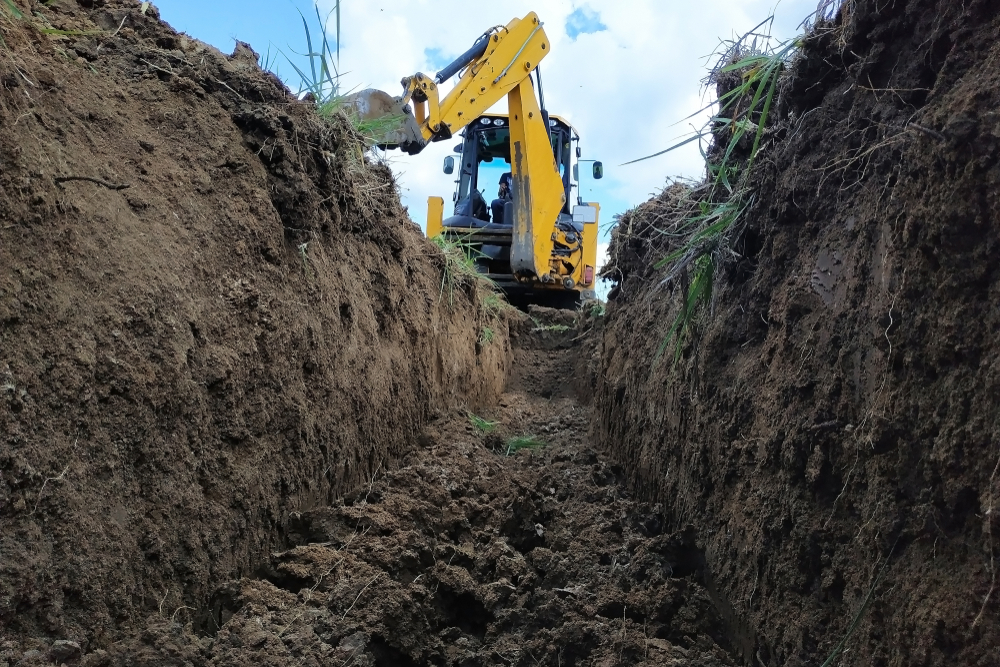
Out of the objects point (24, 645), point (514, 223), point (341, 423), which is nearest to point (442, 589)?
point (341, 423)

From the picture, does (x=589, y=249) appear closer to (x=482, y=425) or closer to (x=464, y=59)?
(x=464, y=59)

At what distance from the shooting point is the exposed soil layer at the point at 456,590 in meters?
1.93

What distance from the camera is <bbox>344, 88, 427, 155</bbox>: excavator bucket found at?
12.1 ft

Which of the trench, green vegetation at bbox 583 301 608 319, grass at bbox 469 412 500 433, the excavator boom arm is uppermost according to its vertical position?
the excavator boom arm

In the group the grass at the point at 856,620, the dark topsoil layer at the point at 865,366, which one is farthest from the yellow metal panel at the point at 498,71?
the grass at the point at 856,620

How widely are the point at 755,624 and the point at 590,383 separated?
3.68 m

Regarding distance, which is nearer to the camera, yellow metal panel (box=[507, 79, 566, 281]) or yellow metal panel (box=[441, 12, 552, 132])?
yellow metal panel (box=[441, 12, 552, 132])

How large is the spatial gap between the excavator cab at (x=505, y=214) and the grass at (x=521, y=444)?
3.85m

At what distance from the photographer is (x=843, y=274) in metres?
1.87

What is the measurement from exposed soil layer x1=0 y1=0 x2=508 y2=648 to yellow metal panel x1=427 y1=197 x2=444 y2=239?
6191 millimetres

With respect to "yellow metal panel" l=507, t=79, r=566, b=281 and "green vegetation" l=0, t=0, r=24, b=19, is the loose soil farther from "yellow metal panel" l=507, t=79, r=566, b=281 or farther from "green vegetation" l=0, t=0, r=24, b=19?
"yellow metal panel" l=507, t=79, r=566, b=281

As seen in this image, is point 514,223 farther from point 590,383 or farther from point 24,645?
point 24,645

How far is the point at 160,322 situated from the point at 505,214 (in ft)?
23.3

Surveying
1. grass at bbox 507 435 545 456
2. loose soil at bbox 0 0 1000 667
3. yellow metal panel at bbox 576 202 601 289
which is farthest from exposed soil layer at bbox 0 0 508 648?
yellow metal panel at bbox 576 202 601 289
